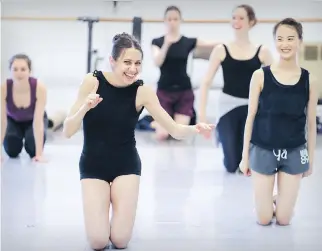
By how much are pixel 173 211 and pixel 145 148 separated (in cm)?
125

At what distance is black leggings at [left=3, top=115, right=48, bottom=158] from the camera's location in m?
3.24

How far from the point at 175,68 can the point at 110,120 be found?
6.04ft

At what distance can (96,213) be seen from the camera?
1.88 metres

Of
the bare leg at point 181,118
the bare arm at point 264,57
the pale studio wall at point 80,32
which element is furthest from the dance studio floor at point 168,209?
the pale studio wall at point 80,32

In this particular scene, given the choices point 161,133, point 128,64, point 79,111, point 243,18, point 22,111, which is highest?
point 243,18

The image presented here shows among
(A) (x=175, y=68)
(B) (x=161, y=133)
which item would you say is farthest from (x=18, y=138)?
(A) (x=175, y=68)

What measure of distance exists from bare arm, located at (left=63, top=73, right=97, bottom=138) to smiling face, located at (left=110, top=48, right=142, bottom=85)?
0.33 ft

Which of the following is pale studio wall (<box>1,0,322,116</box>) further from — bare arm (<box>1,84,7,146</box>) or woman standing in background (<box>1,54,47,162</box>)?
bare arm (<box>1,84,7,146</box>)

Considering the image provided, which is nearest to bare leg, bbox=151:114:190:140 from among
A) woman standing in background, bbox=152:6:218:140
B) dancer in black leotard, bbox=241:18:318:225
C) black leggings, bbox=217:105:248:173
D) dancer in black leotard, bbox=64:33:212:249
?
woman standing in background, bbox=152:6:218:140

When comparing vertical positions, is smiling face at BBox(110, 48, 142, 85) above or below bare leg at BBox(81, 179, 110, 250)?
above

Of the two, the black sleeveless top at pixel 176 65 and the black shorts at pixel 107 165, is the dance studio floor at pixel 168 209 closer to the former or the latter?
the black shorts at pixel 107 165

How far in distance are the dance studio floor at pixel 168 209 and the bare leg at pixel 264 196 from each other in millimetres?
44

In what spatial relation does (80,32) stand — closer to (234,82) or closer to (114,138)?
(234,82)

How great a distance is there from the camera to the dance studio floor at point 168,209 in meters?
1.96
